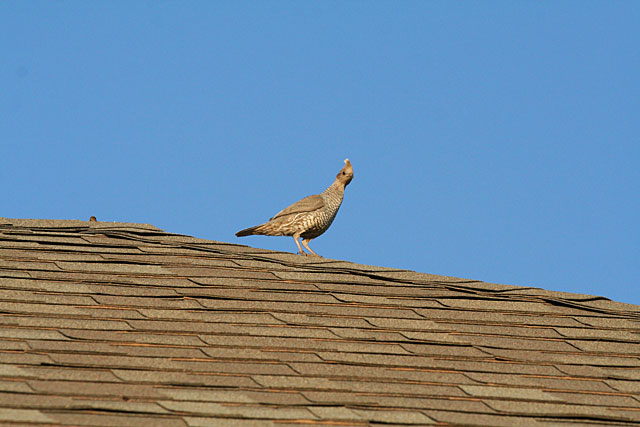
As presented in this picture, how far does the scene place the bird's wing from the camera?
7938 mm

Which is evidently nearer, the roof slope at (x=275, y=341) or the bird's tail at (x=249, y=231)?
the roof slope at (x=275, y=341)

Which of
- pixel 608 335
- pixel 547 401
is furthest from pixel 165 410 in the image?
pixel 608 335

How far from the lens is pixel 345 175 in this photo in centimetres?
849

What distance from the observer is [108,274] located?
5.21m

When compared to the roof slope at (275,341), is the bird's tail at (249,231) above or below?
above

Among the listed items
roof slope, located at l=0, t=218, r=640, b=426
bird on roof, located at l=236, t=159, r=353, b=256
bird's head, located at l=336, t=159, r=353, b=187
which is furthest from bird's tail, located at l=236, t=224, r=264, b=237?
roof slope, located at l=0, t=218, r=640, b=426

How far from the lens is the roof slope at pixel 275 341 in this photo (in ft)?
12.2

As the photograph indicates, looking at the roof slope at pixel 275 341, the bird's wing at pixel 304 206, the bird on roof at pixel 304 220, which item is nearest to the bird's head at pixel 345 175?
the bird on roof at pixel 304 220

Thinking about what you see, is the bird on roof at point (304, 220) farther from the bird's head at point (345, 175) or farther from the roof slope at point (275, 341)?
the roof slope at point (275, 341)

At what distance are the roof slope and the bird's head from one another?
258 cm

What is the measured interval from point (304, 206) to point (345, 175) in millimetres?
719

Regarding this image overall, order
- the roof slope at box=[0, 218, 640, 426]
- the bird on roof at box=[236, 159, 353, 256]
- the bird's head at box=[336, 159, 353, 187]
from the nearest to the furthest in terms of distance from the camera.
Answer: the roof slope at box=[0, 218, 640, 426]
the bird on roof at box=[236, 159, 353, 256]
the bird's head at box=[336, 159, 353, 187]

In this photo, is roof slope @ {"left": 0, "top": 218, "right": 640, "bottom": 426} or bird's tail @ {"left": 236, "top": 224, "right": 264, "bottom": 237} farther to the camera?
bird's tail @ {"left": 236, "top": 224, "right": 264, "bottom": 237}

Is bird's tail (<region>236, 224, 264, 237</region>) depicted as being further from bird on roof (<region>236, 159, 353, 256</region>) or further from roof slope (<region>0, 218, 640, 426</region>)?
roof slope (<region>0, 218, 640, 426</region>)
